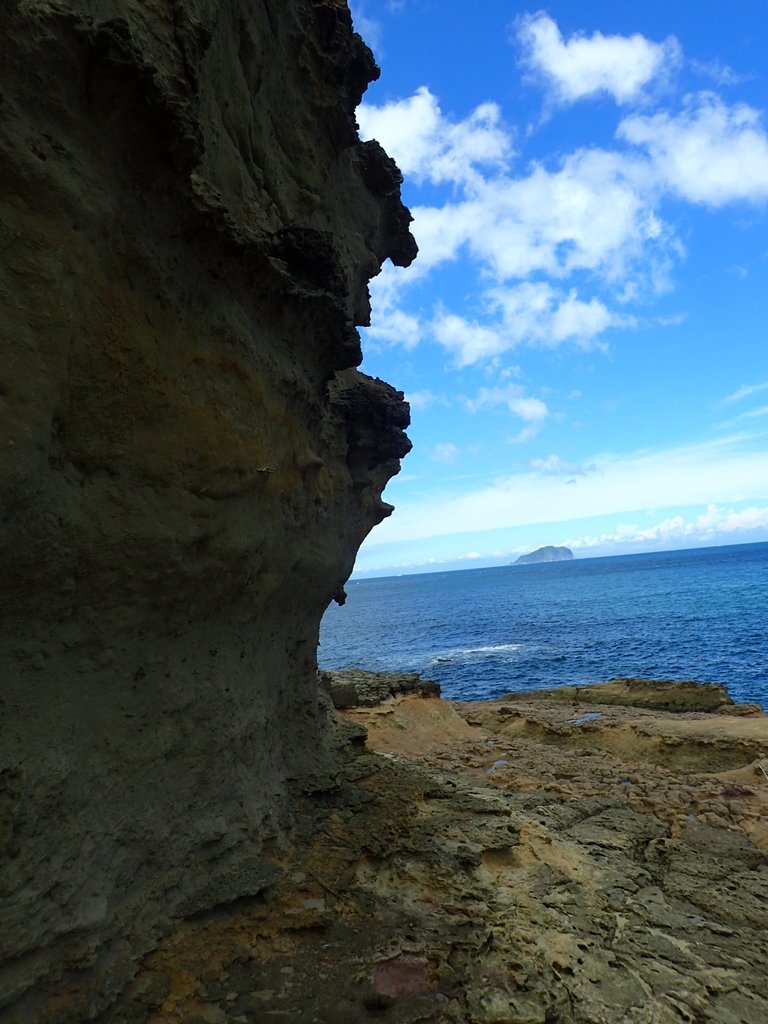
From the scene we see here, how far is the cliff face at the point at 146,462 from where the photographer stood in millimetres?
3943

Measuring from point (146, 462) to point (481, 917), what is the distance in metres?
5.50

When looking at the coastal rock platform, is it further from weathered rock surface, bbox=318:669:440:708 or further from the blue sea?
the blue sea

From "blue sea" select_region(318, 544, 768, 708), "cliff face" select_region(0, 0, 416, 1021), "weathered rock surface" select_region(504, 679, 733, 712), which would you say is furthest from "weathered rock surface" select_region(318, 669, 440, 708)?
"blue sea" select_region(318, 544, 768, 708)

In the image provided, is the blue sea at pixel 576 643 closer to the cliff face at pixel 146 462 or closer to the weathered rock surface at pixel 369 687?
the weathered rock surface at pixel 369 687

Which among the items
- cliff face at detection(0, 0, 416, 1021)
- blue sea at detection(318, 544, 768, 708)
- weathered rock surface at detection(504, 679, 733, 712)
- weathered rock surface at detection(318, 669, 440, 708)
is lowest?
blue sea at detection(318, 544, 768, 708)

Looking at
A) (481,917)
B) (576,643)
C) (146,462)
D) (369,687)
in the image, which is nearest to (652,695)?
(369,687)

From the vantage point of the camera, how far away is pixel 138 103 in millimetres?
4312

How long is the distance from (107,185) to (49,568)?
115 inches

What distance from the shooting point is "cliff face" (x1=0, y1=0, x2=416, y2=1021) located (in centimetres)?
394

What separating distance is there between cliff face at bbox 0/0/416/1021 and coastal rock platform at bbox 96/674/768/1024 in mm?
473

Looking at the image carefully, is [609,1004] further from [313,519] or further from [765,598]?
[765,598]

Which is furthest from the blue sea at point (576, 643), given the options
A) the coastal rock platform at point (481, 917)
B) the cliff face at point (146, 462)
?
the cliff face at point (146, 462)

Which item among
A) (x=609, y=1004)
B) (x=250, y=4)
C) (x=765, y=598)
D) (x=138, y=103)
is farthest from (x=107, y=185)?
(x=765, y=598)

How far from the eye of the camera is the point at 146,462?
5055 mm
